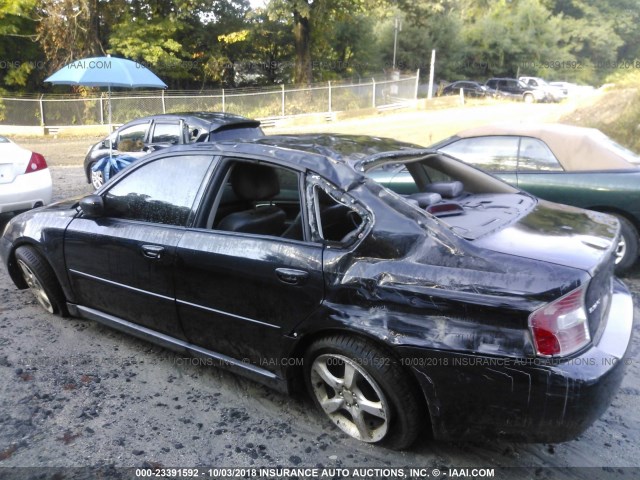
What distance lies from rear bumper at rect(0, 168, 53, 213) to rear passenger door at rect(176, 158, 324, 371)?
13.8 ft

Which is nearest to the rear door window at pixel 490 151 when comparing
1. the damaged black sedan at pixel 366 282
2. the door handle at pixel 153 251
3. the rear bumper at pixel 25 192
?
the damaged black sedan at pixel 366 282

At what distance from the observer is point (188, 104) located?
2167 centimetres

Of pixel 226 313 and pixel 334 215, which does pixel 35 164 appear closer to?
pixel 226 313

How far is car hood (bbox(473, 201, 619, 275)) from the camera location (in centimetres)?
226

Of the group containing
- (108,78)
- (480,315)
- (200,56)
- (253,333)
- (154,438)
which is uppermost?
(200,56)

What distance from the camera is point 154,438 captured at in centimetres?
275

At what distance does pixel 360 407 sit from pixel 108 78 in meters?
7.80

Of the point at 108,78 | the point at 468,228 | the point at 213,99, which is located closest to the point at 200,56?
the point at 213,99

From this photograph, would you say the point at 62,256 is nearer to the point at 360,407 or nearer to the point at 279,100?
the point at 360,407

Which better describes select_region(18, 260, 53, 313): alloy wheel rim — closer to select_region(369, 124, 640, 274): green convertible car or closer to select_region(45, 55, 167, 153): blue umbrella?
select_region(369, 124, 640, 274): green convertible car

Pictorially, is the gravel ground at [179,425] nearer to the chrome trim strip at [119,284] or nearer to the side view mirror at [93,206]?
the chrome trim strip at [119,284]

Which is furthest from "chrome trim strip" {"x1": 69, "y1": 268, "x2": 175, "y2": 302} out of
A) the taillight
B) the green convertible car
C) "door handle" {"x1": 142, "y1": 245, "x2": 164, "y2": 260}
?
the green convertible car

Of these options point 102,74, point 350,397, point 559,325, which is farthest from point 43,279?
point 102,74

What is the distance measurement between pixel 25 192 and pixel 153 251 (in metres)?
4.08
